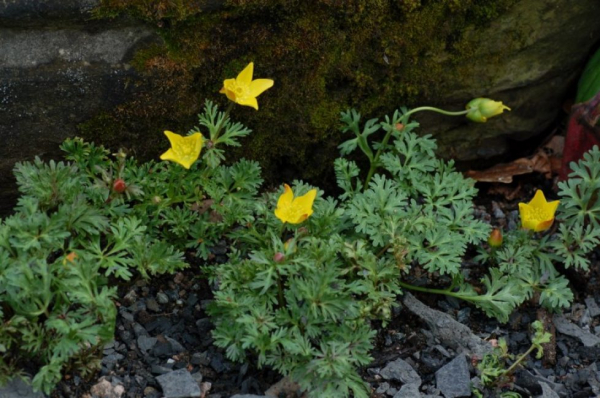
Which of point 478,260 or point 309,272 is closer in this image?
point 309,272

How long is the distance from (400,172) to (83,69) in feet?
4.37

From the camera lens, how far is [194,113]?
3.51 meters

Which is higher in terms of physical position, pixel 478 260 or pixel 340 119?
pixel 340 119

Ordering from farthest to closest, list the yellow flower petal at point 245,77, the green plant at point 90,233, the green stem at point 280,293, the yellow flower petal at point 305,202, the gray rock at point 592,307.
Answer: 1. the gray rock at point 592,307
2. the yellow flower petal at point 245,77
3. the yellow flower petal at point 305,202
4. the green stem at point 280,293
5. the green plant at point 90,233

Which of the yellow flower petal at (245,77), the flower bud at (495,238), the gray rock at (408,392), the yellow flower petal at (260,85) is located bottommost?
the gray rock at (408,392)

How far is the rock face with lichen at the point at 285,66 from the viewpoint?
321 cm

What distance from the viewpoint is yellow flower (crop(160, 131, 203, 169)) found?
3.14 metres

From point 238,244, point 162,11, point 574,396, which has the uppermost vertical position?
point 162,11

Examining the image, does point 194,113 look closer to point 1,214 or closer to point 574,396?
point 1,214

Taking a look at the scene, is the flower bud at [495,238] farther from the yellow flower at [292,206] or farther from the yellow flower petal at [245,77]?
the yellow flower petal at [245,77]

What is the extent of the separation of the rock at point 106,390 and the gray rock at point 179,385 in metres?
0.14

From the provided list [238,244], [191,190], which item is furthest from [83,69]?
[238,244]

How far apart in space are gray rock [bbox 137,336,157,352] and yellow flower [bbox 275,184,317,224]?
0.67 metres

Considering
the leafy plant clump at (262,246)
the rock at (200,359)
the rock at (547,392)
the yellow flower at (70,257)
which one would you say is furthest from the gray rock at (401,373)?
the yellow flower at (70,257)
